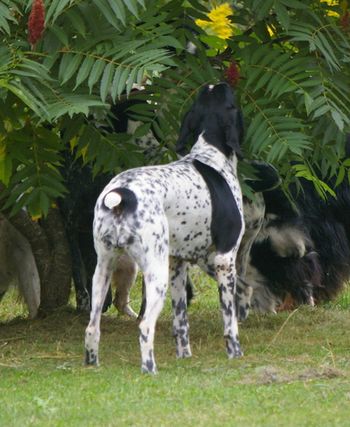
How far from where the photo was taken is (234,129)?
8.79 meters

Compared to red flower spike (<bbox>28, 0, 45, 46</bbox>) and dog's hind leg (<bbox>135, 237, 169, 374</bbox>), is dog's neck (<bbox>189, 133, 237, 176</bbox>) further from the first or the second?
red flower spike (<bbox>28, 0, 45, 46</bbox>)

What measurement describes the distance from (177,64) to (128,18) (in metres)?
0.44

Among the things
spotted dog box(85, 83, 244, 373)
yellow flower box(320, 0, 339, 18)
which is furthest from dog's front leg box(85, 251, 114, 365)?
yellow flower box(320, 0, 339, 18)

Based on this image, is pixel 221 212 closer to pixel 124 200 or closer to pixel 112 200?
pixel 124 200

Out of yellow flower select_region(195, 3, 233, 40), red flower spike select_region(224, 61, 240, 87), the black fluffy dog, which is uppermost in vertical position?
yellow flower select_region(195, 3, 233, 40)

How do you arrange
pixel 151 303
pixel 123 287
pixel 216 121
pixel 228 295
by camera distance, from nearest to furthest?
pixel 151 303, pixel 228 295, pixel 216 121, pixel 123 287

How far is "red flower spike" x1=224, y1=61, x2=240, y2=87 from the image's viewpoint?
8.73 m

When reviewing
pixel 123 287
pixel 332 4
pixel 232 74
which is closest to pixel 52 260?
pixel 123 287

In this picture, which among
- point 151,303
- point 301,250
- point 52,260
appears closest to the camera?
point 151,303

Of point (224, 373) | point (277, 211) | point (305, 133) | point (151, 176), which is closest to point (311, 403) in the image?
point (224, 373)

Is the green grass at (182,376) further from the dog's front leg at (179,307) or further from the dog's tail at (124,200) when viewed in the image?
the dog's tail at (124,200)

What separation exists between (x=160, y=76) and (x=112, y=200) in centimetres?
179

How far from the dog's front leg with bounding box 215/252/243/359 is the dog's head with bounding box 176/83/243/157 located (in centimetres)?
76

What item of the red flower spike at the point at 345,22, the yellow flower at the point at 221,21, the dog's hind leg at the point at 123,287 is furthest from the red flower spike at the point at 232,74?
the dog's hind leg at the point at 123,287
